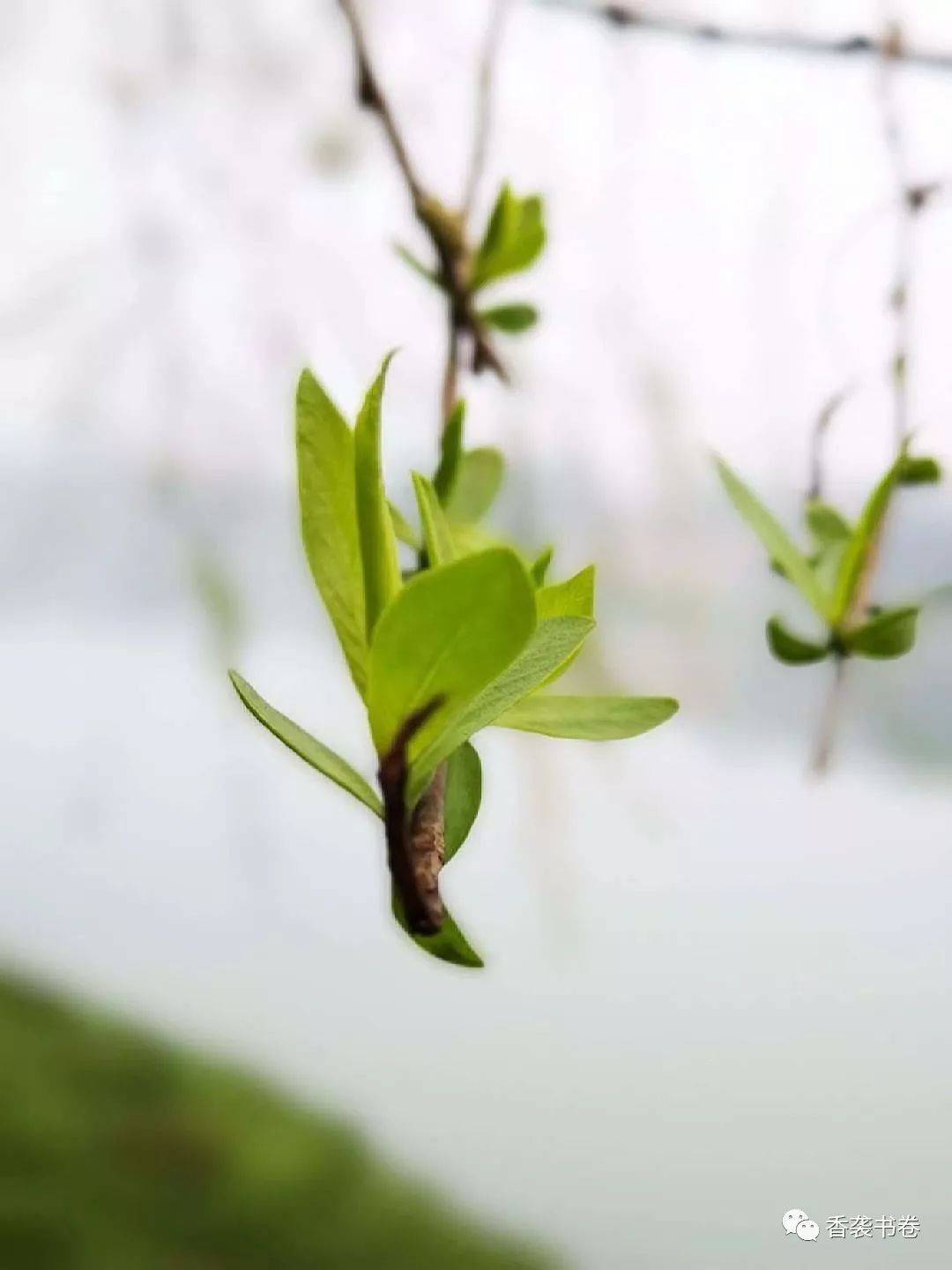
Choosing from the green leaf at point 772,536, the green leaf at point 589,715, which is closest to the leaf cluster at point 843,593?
the green leaf at point 772,536

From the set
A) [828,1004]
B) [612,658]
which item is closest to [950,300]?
[612,658]

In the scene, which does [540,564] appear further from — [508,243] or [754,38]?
[754,38]

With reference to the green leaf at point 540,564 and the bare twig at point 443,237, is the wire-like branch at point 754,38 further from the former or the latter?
the green leaf at point 540,564

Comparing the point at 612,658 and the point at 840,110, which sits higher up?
the point at 840,110

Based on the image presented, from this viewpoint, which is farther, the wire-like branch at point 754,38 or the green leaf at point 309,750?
the wire-like branch at point 754,38

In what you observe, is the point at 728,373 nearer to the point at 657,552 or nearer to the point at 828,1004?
the point at 657,552

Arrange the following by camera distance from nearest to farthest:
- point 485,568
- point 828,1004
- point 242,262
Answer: point 485,568 < point 828,1004 < point 242,262

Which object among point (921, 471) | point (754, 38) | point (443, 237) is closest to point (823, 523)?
point (921, 471)

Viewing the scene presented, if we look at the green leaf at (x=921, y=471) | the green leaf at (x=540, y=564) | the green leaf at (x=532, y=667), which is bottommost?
the green leaf at (x=532, y=667)
